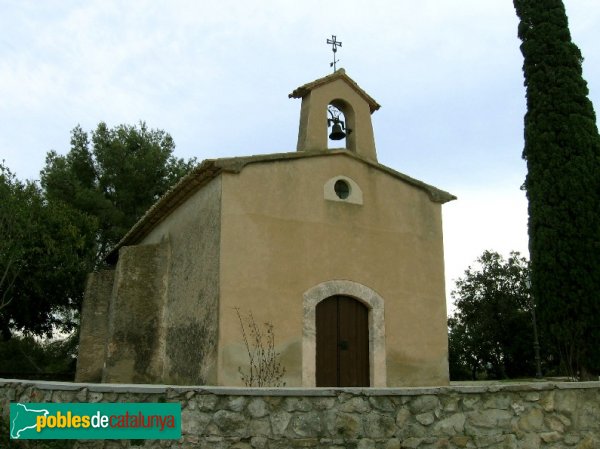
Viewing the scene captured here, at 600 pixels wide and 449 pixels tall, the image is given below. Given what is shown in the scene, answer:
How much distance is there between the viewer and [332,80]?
11.7 metres

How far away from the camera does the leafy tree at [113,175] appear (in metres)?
24.5

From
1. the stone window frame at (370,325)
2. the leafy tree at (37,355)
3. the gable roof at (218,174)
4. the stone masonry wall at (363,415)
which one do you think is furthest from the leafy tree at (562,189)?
the leafy tree at (37,355)

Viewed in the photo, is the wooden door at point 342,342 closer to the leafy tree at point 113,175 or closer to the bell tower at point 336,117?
the bell tower at point 336,117

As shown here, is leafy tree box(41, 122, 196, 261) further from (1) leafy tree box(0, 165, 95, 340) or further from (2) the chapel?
(2) the chapel

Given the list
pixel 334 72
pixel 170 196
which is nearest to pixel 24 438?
pixel 170 196

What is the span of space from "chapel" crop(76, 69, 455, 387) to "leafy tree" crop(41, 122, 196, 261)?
12910 millimetres

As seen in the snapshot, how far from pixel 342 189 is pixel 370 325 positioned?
261 cm

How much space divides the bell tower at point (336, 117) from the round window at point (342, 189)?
71 cm

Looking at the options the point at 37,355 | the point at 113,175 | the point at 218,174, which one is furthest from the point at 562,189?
the point at 37,355

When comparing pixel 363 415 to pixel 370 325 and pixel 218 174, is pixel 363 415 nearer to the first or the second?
pixel 370 325

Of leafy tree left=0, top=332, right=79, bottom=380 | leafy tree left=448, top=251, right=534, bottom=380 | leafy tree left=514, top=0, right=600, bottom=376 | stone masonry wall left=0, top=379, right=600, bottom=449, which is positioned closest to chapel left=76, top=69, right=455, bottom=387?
leafy tree left=514, top=0, right=600, bottom=376

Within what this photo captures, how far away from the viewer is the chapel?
980 centimetres

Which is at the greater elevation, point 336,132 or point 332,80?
point 332,80

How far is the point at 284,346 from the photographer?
32.0ft
